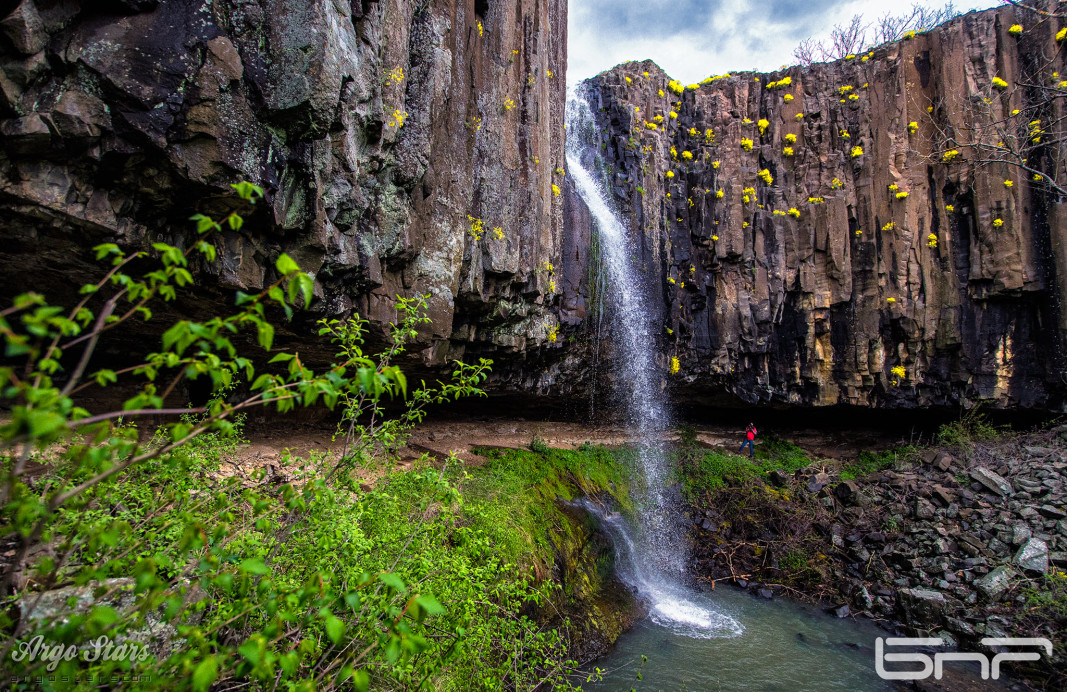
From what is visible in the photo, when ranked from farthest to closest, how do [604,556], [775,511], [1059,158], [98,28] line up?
[1059,158] → [775,511] → [604,556] → [98,28]

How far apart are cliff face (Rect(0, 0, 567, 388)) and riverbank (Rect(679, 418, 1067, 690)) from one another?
8.63 metres

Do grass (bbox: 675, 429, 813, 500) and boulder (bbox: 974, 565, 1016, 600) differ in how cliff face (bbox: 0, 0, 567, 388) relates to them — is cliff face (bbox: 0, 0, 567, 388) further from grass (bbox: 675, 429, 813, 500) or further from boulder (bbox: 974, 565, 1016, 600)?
boulder (bbox: 974, 565, 1016, 600)

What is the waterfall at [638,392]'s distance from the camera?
10188 millimetres

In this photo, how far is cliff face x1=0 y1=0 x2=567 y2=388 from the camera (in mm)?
4281

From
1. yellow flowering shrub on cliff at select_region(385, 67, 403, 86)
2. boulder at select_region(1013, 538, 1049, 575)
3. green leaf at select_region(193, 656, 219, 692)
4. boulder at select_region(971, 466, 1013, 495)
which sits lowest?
boulder at select_region(1013, 538, 1049, 575)

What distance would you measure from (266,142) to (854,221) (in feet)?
53.4

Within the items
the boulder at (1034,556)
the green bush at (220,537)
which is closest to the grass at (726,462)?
the boulder at (1034,556)

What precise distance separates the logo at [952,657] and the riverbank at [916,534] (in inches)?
5.3

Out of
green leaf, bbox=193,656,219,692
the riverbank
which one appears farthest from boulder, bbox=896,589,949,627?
green leaf, bbox=193,656,219,692

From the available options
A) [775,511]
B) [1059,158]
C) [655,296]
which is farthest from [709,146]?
[775,511]

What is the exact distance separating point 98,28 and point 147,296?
4.56 m

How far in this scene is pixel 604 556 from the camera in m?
9.29

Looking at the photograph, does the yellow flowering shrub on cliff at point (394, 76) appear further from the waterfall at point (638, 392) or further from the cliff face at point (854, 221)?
the cliff face at point (854, 221)

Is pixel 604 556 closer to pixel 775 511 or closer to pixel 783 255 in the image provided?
pixel 775 511
